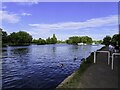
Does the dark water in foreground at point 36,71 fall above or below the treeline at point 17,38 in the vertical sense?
below

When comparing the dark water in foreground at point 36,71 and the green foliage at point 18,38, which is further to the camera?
the green foliage at point 18,38

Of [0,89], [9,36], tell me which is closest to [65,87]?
[0,89]

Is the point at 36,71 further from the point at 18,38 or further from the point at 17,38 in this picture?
the point at 18,38

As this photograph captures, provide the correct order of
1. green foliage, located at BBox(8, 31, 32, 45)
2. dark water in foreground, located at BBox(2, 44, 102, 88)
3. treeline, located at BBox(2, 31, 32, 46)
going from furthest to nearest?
1. green foliage, located at BBox(8, 31, 32, 45)
2. treeline, located at BBox(2, 31, 32, 46)
3. dark water in foreground, located at BBox(2, 44, 102, 88)

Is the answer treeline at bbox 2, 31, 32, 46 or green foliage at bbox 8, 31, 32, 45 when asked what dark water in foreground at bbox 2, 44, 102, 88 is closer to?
treeline at bbox 2, 31, 32, 46

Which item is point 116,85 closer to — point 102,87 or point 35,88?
point 102,87

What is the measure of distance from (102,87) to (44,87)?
5.30m

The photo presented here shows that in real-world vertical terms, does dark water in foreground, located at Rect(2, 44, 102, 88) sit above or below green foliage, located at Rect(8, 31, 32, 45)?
below

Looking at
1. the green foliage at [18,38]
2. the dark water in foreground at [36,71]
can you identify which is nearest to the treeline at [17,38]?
the green foliage at [18,38]

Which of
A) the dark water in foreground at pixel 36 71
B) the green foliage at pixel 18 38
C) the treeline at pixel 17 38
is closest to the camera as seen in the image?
the dark water in foreground at pixel 36 71

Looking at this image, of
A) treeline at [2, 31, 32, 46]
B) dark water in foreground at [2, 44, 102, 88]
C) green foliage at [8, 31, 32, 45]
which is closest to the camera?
dark water in foreground at [2, 44, 102, 88]

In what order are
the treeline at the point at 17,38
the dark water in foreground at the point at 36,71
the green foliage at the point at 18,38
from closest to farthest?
1. the dark water in foreground at the point at 36,71
2. the treeline at the point at 17,38
3. the green foliage at the point at 18,38

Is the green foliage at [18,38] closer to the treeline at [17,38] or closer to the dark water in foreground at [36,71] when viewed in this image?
the treeline at [17,38]

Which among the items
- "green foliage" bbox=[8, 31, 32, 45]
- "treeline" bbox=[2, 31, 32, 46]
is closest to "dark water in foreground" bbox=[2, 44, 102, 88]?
"treeline" bbox=[2, 31, 32, 46]
